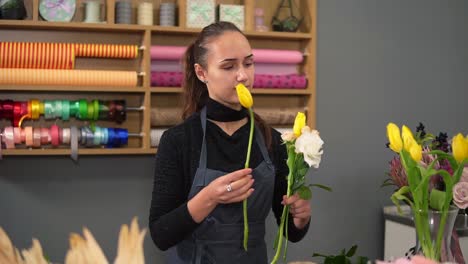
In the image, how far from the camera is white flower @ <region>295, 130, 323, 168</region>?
46.4 inches

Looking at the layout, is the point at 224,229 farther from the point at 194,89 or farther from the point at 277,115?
the point at 277,115

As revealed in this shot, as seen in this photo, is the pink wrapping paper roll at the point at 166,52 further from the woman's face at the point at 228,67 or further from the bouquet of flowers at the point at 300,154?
the bouquet of flowers at the point at 300,154

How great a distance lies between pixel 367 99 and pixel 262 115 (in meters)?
0.70

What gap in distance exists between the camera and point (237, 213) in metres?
1.80

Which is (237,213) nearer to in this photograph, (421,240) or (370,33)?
(421,240)

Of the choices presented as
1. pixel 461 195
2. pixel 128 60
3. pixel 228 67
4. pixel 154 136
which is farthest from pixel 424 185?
pixel 128 60

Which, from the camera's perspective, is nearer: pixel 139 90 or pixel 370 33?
pixel 139 90

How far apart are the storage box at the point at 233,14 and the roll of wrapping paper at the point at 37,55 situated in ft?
2.41

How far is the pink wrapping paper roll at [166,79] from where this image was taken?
2875 millimetres

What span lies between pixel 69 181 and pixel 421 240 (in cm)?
211

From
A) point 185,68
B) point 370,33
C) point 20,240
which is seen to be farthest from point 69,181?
point 370,33

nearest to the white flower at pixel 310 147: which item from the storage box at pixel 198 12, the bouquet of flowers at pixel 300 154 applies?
the bouquet of flowers at pixel 300 154

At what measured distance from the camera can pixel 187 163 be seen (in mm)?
1745

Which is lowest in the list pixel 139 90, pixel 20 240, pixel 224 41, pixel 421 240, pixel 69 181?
pixel 20 240
